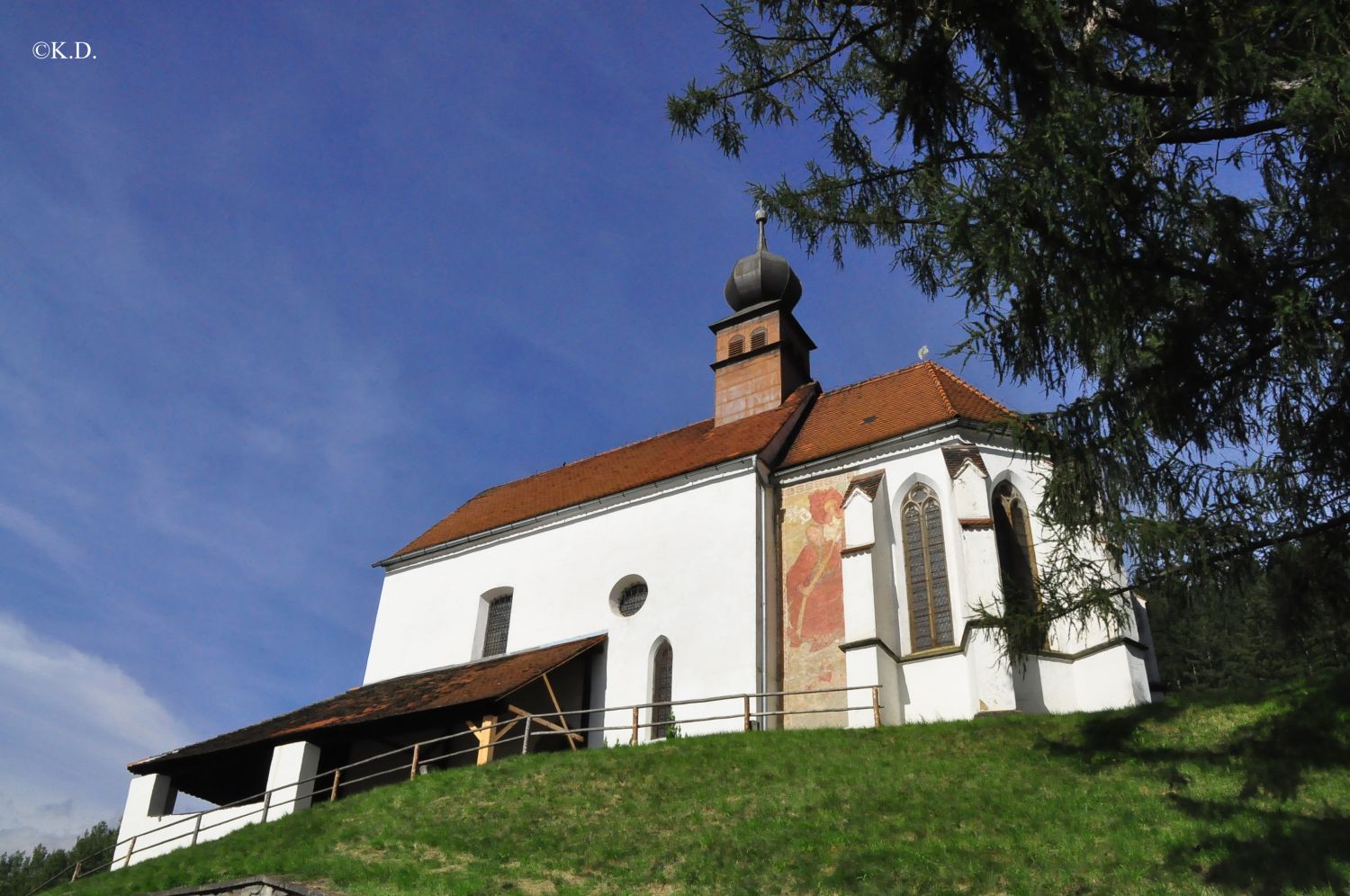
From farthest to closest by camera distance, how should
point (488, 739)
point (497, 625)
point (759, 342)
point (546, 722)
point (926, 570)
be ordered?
1. point (759, 342)
2. point (497, 625)
3. point (926, 570)
4. point (546, 722)
5. point (488, 739)

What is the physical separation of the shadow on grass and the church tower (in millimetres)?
12392

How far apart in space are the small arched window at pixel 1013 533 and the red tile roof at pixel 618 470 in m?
4.61

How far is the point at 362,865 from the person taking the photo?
12.2 m

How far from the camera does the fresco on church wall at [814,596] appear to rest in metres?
18.0

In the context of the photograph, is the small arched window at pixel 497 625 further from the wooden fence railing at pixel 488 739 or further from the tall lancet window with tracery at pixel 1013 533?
the tall lancet window with tracery at pixel 1013 533

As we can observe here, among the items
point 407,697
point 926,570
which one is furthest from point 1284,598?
point 407,697

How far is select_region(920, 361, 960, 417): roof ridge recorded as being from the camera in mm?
19656

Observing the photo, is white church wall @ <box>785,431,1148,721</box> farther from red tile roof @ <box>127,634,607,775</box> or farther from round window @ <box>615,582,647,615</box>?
red tile roof @ <box>127,634,607,775</box>

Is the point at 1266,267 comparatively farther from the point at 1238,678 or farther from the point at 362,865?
the point at 1238,678

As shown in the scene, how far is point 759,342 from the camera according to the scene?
25.3 m

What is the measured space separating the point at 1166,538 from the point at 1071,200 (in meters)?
3.01

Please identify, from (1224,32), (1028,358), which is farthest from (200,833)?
(1224,32)

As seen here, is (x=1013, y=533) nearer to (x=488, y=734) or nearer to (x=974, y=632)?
(x=974, y=632)

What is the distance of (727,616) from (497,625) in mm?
6488
